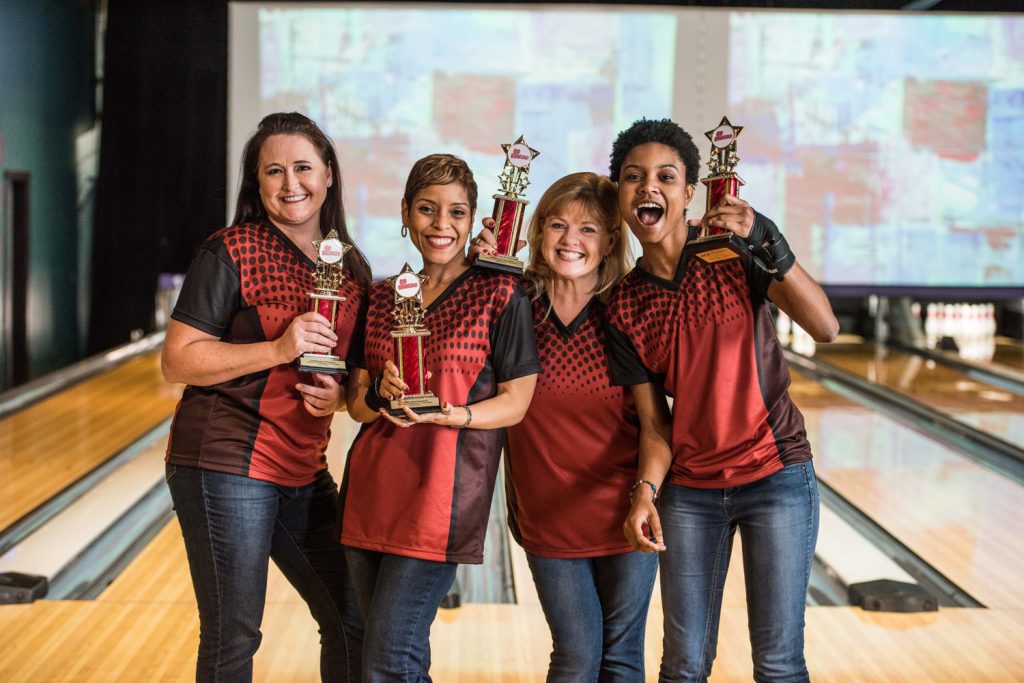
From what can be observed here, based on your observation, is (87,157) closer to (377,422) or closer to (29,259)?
(29,259)

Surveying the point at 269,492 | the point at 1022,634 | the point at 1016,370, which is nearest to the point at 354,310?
the point at 269,492

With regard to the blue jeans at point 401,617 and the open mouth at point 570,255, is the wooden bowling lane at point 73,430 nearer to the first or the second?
the blue jeans at point 401,617

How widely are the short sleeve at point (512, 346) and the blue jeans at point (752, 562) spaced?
336 millimetres

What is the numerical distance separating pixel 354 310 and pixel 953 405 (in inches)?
190

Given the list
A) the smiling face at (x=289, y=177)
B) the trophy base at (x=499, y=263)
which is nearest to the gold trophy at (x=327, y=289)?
the smiling face at (x=289, y=177)

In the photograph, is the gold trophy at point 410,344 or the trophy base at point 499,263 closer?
the gold trophy at point 410,344

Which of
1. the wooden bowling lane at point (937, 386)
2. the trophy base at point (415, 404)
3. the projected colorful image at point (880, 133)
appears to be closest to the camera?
the trophy base at point (415, 404)

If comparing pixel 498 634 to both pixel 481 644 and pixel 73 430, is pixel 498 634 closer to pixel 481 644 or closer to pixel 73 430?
pixel 481 644

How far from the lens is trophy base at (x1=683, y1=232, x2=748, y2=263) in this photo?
5.70ft

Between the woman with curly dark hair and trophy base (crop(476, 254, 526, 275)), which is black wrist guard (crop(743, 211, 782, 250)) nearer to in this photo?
the woman with curly dark hair

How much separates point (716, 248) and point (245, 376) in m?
0.84

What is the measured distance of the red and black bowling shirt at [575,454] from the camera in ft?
6.03

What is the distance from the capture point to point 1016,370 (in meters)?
7.06

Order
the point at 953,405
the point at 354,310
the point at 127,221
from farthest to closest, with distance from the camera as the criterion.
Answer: the point at 127,221
the point at 953,405
the point at 354,310
